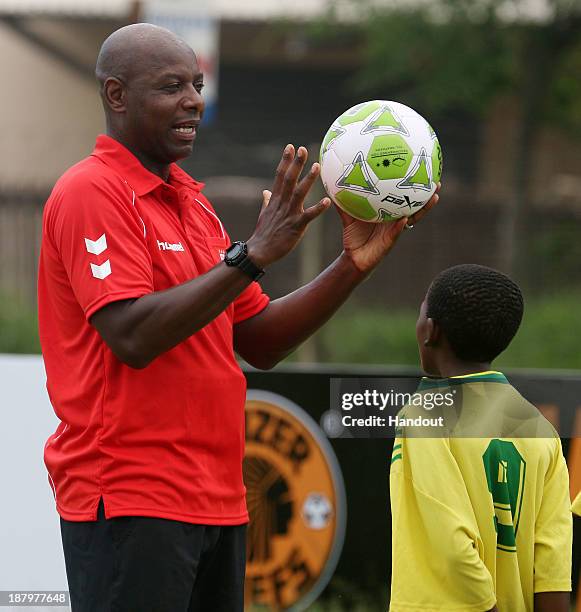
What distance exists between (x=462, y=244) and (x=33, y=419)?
32.0 ft

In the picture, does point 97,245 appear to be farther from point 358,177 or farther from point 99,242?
point 358,177

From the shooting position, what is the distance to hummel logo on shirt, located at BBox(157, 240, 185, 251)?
10.8 feet

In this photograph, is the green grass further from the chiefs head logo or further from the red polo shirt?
the red polo shirt

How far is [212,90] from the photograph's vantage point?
1046 centimetres

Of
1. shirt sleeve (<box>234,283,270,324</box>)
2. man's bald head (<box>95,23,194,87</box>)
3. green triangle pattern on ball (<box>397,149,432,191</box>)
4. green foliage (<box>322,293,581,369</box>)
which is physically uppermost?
man's bald head (<box>95,23,194,87</box>)

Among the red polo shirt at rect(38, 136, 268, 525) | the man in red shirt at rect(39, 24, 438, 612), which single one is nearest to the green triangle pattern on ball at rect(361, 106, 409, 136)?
the man in red shirt at rect(39, 24, 438, 612)

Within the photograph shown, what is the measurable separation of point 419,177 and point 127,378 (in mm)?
1118

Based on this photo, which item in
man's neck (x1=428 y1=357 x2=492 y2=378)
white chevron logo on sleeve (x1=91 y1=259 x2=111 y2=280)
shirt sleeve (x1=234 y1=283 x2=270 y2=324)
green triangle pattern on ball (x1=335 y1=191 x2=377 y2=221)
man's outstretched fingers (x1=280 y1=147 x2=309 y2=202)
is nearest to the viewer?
white chevron logo on sleeve (x1=91 y1=259 x2=111 y2=280)

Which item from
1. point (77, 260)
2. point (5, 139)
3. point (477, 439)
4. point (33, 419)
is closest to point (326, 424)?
point (33, 419)

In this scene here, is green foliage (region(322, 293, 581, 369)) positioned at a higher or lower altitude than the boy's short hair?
lower

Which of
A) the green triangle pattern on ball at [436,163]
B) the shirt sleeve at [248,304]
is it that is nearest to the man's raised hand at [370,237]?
the green triangle pattern on ball at [436,163]

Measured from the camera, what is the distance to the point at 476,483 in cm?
337

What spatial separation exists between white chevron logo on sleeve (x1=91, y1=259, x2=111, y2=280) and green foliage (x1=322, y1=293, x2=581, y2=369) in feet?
29.2

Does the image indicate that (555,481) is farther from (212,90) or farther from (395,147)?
(212,90)
